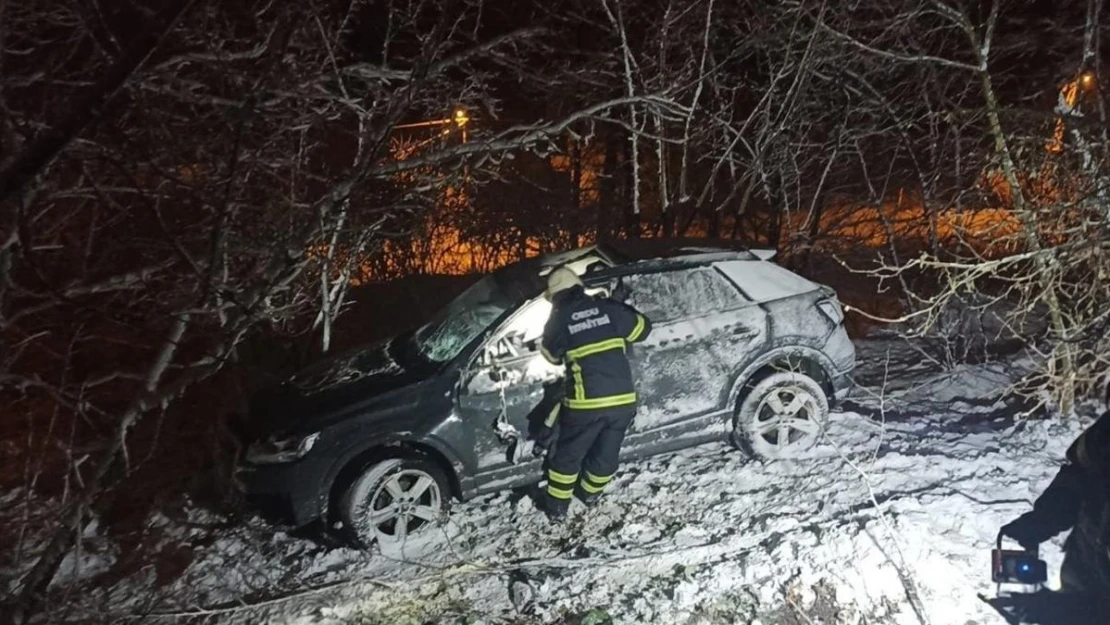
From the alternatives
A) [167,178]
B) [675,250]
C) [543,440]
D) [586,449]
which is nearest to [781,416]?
[675,250]

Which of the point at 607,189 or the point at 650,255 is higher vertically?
the point at 607,189

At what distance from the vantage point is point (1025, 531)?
4.43 metres

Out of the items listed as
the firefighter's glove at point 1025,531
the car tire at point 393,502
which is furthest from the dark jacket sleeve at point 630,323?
the firefighter's glove at point 1025,531

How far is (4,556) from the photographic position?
555cm

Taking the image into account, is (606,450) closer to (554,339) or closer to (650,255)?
(554,339)

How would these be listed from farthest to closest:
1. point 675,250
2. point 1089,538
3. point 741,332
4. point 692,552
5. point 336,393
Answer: point 675,250
point 741,332
point 336,393
point 692,552
point 1089,538

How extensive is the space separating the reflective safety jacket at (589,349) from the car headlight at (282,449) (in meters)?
1.60

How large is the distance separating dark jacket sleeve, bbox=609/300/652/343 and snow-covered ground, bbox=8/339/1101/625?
1.15 meters

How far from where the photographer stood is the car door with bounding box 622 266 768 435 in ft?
18.0

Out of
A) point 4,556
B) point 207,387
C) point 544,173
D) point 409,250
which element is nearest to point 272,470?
point 4,556

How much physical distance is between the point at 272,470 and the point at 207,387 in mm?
4915

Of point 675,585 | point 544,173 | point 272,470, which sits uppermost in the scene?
point 544,173

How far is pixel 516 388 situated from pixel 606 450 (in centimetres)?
72

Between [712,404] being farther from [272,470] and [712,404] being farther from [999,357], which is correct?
[999,357]
